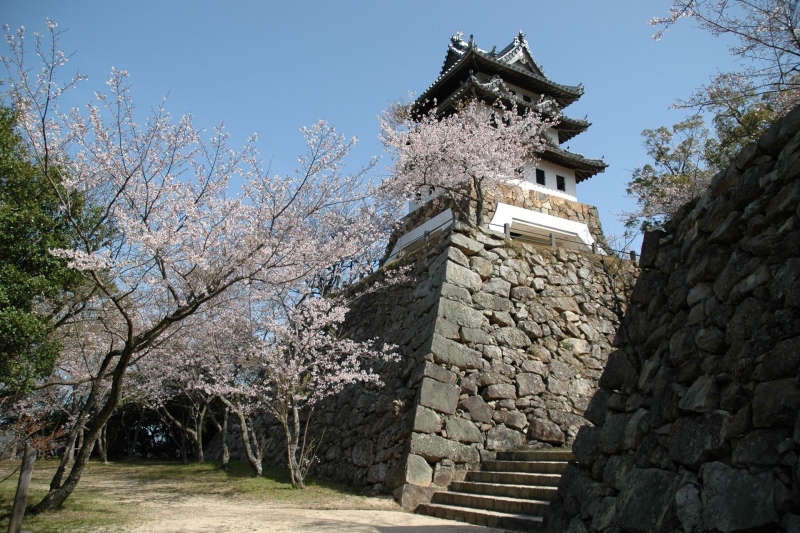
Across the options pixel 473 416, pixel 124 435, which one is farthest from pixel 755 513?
pixel 124 435

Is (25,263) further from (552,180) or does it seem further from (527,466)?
(552,180)

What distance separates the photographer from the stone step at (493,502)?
20.0 ft

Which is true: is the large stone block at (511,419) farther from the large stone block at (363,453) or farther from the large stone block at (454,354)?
the large stone block at (363,453)

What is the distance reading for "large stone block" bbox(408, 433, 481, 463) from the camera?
821 centimetres

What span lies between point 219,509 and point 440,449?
3.30m

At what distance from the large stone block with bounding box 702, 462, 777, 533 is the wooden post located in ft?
18.4

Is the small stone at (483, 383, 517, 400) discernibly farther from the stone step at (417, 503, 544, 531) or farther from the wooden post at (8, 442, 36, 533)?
the wooden post at (8, 442, 36, 533)

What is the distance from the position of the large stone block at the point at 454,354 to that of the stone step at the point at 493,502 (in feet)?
7.17

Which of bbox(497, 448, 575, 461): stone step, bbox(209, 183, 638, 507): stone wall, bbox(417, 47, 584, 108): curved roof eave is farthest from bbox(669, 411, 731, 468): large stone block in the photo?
bbox(417, 47, 584, 108): curved roof eave

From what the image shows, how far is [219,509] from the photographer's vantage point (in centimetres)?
734

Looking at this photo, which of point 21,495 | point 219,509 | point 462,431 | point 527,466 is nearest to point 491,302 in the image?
point 462,431

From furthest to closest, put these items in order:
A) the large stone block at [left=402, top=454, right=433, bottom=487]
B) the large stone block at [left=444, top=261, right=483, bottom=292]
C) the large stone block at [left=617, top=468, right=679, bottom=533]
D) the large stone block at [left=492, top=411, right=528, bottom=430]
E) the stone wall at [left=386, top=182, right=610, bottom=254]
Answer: the stone wall at [left=386, top=182, right=610, bottom=254], the large stone block at [left=444, top=261, right=483, bottom=292], the large stone block at [left=492, top=411, right=528, bottom=430], the large stone block at [left=402, top=454, right=433, bottom=487], the large stone block at [left=617, top=468, right=679, bottom=533]

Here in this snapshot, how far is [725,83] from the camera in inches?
315

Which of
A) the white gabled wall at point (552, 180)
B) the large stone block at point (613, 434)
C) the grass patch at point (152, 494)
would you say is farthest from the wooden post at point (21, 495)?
the white gabled wall at point (552, 180)
